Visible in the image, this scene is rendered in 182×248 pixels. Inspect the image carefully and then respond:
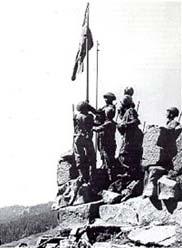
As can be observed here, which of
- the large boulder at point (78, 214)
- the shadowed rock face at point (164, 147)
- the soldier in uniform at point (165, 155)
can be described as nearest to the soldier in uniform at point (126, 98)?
the shadowed rock face at point (164, 147)

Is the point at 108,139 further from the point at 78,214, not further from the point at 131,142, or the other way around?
the point at 78,214

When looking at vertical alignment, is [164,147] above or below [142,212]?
above

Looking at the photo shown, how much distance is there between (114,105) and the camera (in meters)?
12.1

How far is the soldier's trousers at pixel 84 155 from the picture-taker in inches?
484

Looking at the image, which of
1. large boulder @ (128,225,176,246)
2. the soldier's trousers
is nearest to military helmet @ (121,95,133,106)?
the soldier's trousers

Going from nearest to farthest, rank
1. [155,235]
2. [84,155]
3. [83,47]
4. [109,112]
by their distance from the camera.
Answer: [155,235] < [109,112] < [84,155] < [83,47]

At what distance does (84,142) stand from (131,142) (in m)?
1.30

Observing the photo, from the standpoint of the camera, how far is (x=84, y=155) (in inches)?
488

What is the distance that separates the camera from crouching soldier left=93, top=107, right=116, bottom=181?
39.4ft

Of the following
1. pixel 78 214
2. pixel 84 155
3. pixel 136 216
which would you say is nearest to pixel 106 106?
pixel 84 155

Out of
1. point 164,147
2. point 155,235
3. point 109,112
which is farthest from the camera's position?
point 109,112

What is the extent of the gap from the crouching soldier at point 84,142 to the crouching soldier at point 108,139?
0.90 ft

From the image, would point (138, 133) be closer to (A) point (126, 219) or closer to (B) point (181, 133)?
(B) point (181, 133)

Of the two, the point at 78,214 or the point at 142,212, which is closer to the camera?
the point at 142,212
